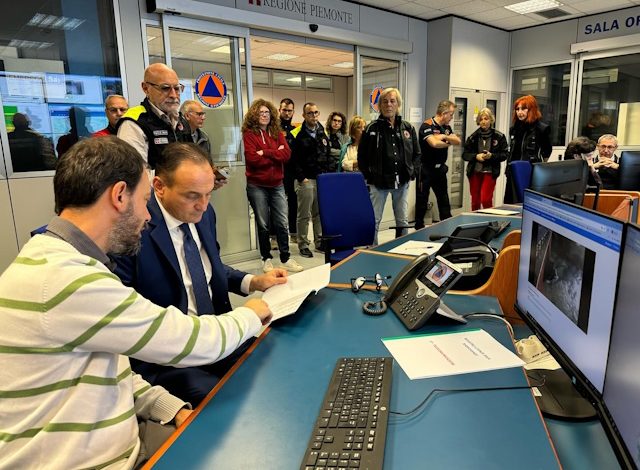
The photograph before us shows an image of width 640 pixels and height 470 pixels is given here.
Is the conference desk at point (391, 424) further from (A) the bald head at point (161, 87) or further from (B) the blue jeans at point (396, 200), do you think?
(B) the blue jeans at point (396, 200)

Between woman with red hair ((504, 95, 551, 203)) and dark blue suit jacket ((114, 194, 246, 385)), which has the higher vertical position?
woman with red hair ((504, 95, 551, 203))

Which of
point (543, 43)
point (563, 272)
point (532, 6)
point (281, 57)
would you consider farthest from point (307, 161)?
point (281, 57)

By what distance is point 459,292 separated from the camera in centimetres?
153

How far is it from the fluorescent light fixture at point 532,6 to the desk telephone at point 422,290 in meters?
5.54

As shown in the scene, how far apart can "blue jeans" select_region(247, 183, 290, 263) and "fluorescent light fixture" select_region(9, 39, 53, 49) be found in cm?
194

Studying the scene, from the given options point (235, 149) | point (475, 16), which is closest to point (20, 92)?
point (235, 149)

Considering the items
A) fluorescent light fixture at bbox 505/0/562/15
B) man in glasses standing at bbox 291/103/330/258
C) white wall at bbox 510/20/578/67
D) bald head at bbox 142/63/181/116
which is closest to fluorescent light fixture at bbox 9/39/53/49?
bald head at bbox 142/63/181/116

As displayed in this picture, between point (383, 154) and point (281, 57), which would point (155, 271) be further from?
point (281, 57)

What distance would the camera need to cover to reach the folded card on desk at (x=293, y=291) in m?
1.35

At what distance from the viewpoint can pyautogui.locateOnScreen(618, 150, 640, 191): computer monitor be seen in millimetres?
3543

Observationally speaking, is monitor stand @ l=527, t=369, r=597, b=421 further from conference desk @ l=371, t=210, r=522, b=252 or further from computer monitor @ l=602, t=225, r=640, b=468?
conference desk @ l=371, t=210, r=522, b=252

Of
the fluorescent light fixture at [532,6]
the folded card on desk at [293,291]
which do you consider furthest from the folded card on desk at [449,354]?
the fluorescent light fixture at [532,6]

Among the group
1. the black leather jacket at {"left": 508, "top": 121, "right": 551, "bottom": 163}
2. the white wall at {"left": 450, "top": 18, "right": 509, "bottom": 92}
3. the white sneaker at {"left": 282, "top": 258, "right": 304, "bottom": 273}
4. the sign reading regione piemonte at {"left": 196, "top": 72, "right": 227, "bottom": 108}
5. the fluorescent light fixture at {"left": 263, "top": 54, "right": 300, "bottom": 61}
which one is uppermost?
the fluorescent light fixture at {"left": 263, "top": 54, "right": 300, "bottom": 61}

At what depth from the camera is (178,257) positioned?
57.0 inches
